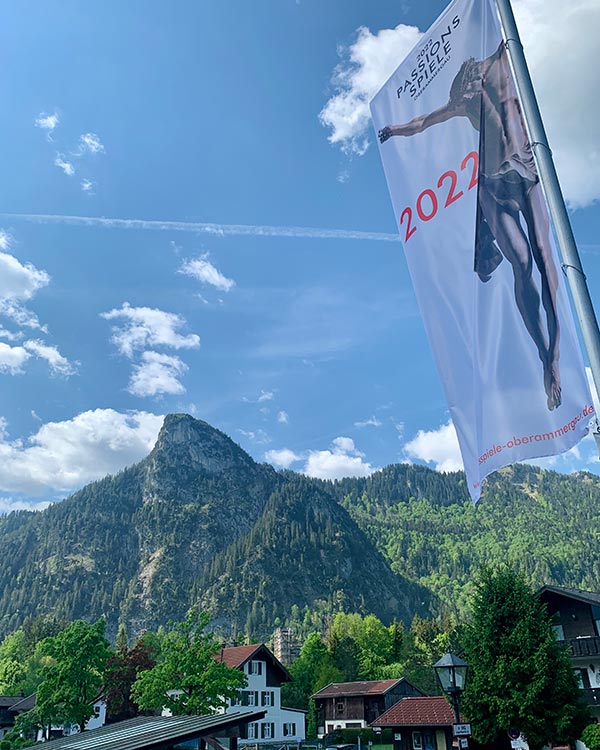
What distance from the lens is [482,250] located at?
24.7ft

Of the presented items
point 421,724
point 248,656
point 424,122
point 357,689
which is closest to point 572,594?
point 421,724

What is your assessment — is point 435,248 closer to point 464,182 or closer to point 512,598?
point 464,182

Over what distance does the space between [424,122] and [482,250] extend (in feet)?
7.62

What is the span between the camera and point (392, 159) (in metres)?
9.09

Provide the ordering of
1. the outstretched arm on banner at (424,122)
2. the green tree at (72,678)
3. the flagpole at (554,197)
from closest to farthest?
the flagpole at (554,197) → the outstretched arm on banner at (424,122) → the green tree at (72,678)

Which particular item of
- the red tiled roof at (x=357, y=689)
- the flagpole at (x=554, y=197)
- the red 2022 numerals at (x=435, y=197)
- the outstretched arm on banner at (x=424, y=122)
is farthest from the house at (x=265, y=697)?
the flagpole at (x=554, y=197)

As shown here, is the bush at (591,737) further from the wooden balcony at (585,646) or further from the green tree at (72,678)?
the green tree at (72,678)

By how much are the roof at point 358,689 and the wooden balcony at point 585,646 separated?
128 feet

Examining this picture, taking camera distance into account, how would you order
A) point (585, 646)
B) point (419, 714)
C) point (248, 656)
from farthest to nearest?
point (248, 656), point (419, 714), point (585, 646)

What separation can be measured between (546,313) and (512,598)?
35.5m

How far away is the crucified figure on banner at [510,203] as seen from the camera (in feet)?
22.0

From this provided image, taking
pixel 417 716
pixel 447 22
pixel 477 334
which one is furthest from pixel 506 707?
pixel 447 22

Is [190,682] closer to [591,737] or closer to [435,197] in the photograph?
[591,737]

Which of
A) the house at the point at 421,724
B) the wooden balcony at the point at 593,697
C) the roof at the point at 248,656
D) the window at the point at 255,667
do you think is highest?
the roof at the point at 248,656
